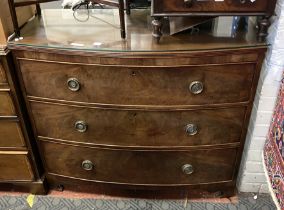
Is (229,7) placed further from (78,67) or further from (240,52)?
(78,67)

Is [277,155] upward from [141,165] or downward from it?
upward

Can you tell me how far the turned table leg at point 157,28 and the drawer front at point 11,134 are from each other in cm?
72

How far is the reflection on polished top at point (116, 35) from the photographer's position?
3.73ft

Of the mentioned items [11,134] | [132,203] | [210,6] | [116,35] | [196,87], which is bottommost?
[132,203]

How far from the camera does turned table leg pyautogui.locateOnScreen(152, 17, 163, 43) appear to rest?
1.14 metres

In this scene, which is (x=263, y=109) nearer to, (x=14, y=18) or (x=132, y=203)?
(x=132, y=203)

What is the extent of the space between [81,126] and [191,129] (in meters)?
0.47

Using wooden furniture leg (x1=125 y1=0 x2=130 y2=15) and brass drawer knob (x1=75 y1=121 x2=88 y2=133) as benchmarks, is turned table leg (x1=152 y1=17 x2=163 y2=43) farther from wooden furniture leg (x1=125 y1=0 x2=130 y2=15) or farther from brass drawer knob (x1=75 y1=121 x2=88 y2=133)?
brass drawer knob (x1=75 y1=121 x2=88 y2=133)

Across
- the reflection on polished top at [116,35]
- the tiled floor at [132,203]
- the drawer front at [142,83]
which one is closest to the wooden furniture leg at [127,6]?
the reflection on polished top at [116,35]

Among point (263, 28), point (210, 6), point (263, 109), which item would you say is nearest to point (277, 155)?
point (263, 109)

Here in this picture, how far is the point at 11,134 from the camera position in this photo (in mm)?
1417

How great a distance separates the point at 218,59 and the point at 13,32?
80 centimetres

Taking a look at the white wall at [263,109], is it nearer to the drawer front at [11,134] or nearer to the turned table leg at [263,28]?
the turned table leg at [263,28]

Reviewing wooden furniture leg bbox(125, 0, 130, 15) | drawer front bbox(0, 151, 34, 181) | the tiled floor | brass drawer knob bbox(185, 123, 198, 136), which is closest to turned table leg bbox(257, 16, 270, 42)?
brass drawer knob bbox(185, 123, 198, 136)
